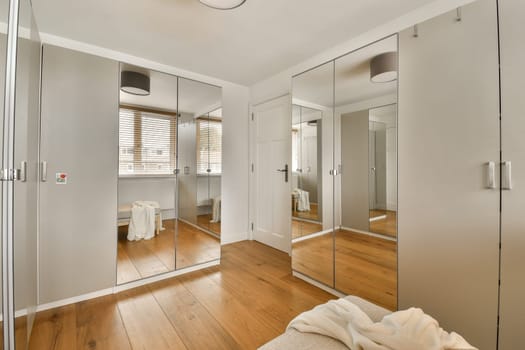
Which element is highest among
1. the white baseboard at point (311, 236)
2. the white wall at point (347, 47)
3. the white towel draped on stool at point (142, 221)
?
the white wall at point (347, 47)

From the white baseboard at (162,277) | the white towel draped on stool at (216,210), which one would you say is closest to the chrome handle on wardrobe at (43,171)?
the white baseboard at (162,277)

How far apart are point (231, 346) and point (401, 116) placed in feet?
7.35

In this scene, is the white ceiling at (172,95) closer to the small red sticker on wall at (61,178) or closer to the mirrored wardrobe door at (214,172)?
the mirrored wardrobe door at (214,172)

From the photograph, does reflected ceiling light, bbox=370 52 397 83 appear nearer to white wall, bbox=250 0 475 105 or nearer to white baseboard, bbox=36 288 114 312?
white wall, bbox=250 0 475 105

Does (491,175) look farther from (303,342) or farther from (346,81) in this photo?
(303,342)

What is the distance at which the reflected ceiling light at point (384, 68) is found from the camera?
6.59 feet

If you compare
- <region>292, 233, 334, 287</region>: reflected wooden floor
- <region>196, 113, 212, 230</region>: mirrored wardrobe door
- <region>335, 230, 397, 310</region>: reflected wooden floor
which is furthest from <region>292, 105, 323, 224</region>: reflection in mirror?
→ <region>196, 113, 212, 230</region>: mirrored wardrobe door

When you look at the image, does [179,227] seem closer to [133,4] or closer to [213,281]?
[213,281]

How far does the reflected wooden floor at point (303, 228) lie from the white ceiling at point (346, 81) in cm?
139

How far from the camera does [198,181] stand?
3068mm

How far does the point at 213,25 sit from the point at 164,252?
8.31 feet

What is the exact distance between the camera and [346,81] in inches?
93.7

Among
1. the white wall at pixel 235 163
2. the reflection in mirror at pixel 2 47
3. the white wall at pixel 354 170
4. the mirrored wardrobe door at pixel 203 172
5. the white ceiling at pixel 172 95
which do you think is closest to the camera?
the reflection in mirror at pixel 2 47

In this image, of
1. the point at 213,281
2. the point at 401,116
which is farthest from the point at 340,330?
the point at 213,281
